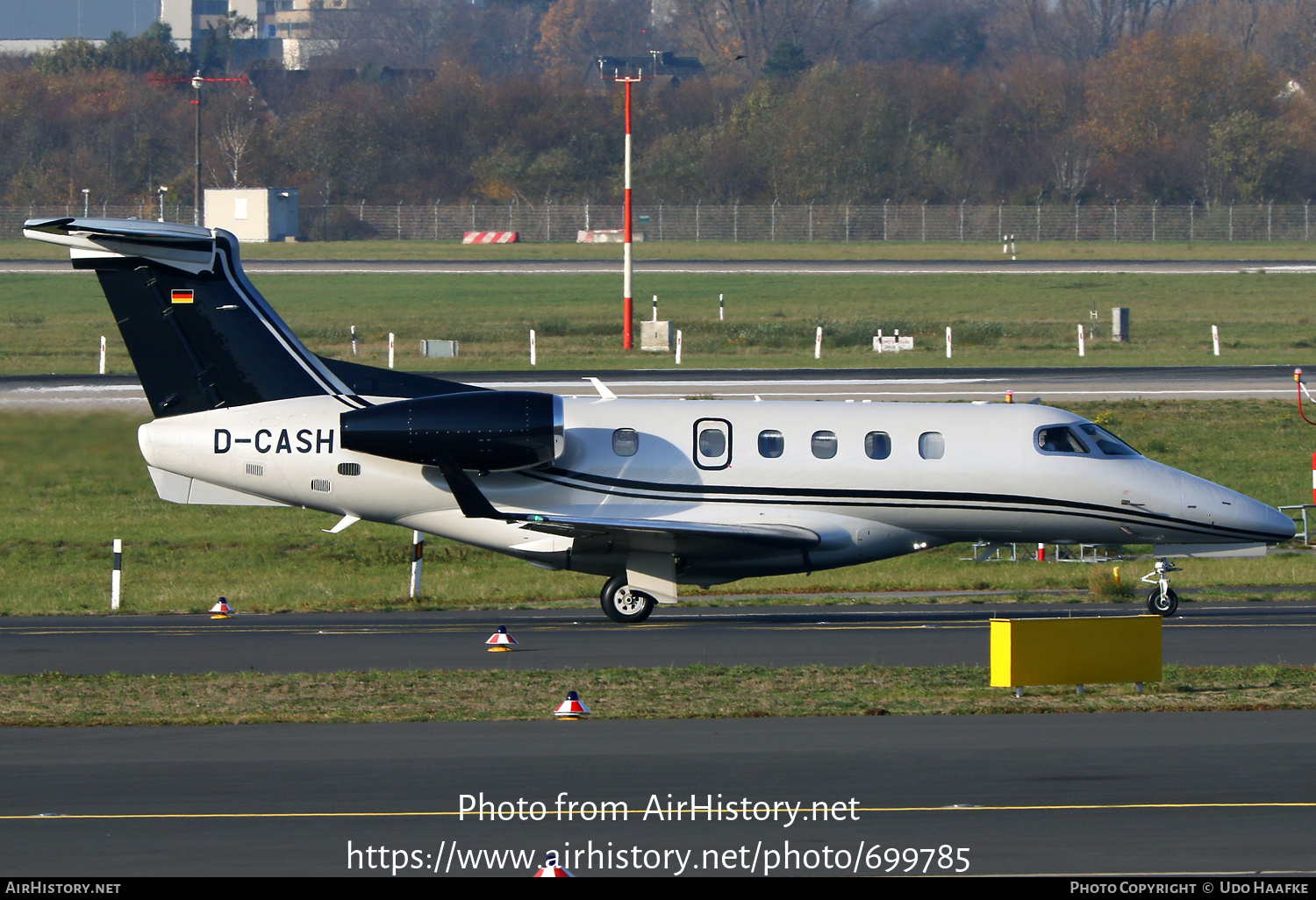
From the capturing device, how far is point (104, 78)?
4921 inches

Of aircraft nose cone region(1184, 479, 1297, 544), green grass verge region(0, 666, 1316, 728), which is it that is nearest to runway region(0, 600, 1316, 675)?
green grass verge region(0, 666, 1316, 728)

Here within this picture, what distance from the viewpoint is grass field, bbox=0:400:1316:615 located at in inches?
1005

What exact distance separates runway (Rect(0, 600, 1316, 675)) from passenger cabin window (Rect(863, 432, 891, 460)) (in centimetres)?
234

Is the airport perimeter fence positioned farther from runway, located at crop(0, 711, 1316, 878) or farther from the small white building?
runway, located at crop(0, 711, 1316, 878)

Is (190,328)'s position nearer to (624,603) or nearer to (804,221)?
(624,603)

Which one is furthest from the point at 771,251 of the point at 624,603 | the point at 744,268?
the point at 624,603

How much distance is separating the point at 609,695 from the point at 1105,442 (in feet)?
31.6

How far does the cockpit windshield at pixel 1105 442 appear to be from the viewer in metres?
21.9

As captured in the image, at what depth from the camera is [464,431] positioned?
20.5 m

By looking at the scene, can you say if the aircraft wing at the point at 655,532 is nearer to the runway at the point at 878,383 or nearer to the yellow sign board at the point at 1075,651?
the yellow sign board at the point at 1075,651

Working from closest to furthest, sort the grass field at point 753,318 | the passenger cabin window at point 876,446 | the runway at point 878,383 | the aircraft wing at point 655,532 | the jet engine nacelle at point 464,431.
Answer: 1. the aircraft wing at point 655,532
2. the jet engine nacelle at point 464,431
3. the passenger cabin window at point 876,446
4. the runway at point 878,383
5. the grass field at point 753,318

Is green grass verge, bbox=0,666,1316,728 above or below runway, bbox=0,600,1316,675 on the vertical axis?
above

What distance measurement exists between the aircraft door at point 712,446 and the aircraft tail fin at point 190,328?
4.76 meters

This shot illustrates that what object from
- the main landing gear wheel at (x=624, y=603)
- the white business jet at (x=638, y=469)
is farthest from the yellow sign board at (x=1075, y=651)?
the main landing gear wheel at (x=624, y=603)
